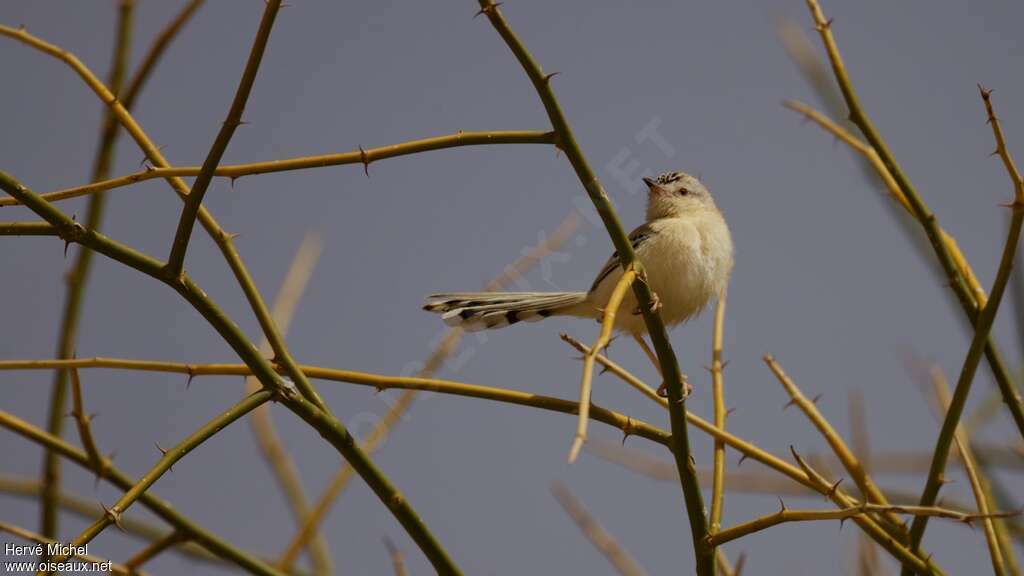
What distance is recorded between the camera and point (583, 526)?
2742 millimetres

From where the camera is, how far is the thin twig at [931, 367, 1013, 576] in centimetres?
212

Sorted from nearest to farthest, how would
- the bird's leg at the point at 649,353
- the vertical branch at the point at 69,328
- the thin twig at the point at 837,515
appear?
the thin twig at the point at 837,515 < the vertical branch at the point at 69,328 < the bird's leg at the point at 649,353

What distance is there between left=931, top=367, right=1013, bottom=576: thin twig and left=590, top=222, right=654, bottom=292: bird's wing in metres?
2.09

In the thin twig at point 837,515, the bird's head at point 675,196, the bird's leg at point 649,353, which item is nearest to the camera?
the thin twig at point 837,515

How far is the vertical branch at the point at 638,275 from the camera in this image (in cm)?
204

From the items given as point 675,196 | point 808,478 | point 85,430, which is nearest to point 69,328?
point 85,430

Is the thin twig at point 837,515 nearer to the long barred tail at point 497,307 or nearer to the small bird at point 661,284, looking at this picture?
the long barred tail at point 497,307

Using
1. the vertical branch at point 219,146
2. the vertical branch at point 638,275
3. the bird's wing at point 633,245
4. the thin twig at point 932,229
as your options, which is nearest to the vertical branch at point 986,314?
the thin twig at point 932,229

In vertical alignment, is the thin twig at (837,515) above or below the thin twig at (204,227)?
below

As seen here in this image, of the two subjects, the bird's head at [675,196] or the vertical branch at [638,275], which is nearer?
the vertical branch at [638,275]

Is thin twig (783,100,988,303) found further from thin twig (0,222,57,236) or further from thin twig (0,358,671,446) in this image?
thin twig (0,222,57,236)

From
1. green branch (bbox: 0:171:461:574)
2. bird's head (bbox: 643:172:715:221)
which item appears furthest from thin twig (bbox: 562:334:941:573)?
bird's head (bbox: 643:172:715:221)

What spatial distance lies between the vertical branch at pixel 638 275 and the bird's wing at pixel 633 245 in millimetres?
2295

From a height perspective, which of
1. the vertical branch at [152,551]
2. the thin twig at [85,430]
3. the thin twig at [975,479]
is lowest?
the thin twig at [975,479]
